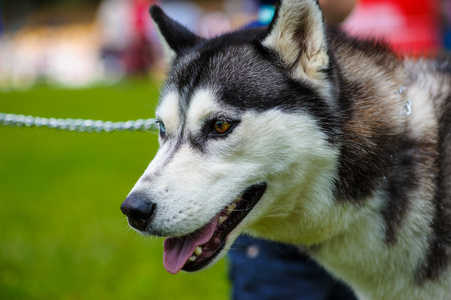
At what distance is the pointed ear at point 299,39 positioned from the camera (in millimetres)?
2174

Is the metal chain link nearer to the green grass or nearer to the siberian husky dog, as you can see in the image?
the green grass

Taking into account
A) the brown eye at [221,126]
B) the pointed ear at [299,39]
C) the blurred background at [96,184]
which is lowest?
the blurred background at [96,184]

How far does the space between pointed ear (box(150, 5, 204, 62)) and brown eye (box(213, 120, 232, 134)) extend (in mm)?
749

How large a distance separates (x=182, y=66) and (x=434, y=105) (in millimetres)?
1275

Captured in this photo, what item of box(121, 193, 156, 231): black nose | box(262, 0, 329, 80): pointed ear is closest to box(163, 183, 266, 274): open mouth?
box(121, 193, 156, 231): black nose

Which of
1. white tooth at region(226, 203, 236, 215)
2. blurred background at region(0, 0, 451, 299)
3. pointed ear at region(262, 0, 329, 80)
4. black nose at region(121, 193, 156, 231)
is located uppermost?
pointed ear at region(262, 0, 329, 80)

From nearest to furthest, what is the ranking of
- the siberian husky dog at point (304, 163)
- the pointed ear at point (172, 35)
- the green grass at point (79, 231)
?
the siberian husky dog at point (304, 163), the pointed ear at point (172, 35), the green grass at point (79, 231)

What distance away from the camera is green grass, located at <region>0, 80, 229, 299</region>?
11.9 ft

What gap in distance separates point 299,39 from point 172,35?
2.77 ft

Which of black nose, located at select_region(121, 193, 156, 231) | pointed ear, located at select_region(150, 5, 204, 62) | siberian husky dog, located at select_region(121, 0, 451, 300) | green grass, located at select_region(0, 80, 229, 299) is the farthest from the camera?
green grass, located at select_region(0, 80, 229, 299)

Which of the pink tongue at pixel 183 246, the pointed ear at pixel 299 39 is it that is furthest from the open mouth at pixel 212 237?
the pointed ear at pixel 299 39

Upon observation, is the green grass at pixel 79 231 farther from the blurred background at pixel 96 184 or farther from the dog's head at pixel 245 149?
the dog's head at pixel 245 149

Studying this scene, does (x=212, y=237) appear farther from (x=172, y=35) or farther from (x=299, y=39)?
(x=172, y=35)

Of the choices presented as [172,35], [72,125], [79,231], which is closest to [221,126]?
[172,35]
